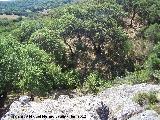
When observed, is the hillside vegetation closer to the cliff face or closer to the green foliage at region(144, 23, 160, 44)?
the green foliage at region(144, 23, 160, 44)

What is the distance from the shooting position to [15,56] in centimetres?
5634

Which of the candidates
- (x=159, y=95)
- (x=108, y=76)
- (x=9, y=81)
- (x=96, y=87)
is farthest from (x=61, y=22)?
(x=159, y=95)

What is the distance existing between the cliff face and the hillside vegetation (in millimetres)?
9972

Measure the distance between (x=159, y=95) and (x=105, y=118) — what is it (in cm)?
779

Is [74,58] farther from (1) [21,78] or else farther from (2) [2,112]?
(2) [2,112]

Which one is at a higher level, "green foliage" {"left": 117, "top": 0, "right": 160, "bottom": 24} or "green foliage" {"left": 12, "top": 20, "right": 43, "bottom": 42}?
"green foliage" {"left": 117, "top": 0, "right": 160, "bottom": 24}

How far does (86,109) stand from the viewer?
144 feet

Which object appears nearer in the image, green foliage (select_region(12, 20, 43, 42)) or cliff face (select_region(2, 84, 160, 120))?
cliff face (select_region(2, 84, 160, 120))

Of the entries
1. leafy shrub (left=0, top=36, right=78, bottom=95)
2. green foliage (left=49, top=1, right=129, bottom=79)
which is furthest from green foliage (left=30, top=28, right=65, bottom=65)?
leafy shrub (left=0, top=36, right=78, bottom=95)

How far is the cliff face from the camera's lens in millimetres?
42125

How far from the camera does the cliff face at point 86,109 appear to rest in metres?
42.1

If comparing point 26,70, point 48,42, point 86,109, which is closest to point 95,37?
point 48,42

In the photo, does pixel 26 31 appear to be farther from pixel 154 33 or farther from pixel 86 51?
pixel 154 33

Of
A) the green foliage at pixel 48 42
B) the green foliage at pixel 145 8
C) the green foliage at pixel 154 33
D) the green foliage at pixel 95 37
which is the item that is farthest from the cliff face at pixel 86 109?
the green foliage at pixel 145 8
